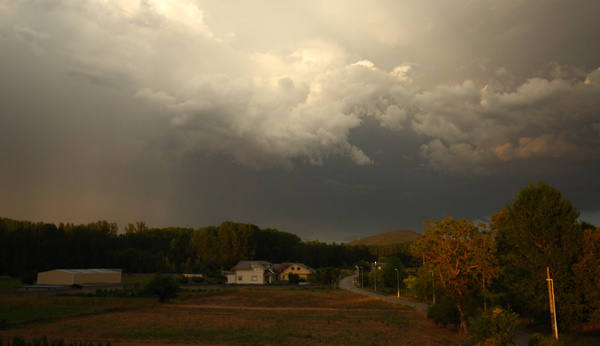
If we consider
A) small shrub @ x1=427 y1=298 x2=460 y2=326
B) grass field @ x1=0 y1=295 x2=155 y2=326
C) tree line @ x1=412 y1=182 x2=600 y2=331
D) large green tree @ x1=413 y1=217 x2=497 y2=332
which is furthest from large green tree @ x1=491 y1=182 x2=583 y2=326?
grass field @ x1=0 y1=295 x2=155 y2=326

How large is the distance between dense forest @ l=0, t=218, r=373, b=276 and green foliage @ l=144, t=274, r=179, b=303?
5432cm

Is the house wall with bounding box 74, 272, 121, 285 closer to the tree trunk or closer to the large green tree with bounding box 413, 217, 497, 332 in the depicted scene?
the large green tree with bounding box 413, 217, 497, 332

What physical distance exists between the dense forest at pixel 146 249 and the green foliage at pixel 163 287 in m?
54.3

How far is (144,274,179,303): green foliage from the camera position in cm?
4741

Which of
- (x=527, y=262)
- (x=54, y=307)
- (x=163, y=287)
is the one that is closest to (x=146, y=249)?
(x=163, y=287)

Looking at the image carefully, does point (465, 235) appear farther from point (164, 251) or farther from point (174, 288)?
point (164, 251)

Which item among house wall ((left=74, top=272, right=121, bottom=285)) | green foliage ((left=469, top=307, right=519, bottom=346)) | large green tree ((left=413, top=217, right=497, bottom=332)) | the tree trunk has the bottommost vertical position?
house wall ((left=74, top=272, right=121, bottom=285))

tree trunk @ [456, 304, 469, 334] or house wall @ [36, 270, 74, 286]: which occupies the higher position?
tree trunk @ [456, 304, 469, 334]

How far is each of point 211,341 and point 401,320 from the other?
18.2 meters

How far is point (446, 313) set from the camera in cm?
2922

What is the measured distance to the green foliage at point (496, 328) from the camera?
1884cm

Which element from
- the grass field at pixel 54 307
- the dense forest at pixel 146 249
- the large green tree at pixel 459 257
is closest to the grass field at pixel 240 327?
the grass field at pixel 54 307

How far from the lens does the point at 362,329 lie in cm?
2867

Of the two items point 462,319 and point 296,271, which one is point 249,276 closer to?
point 296,271
